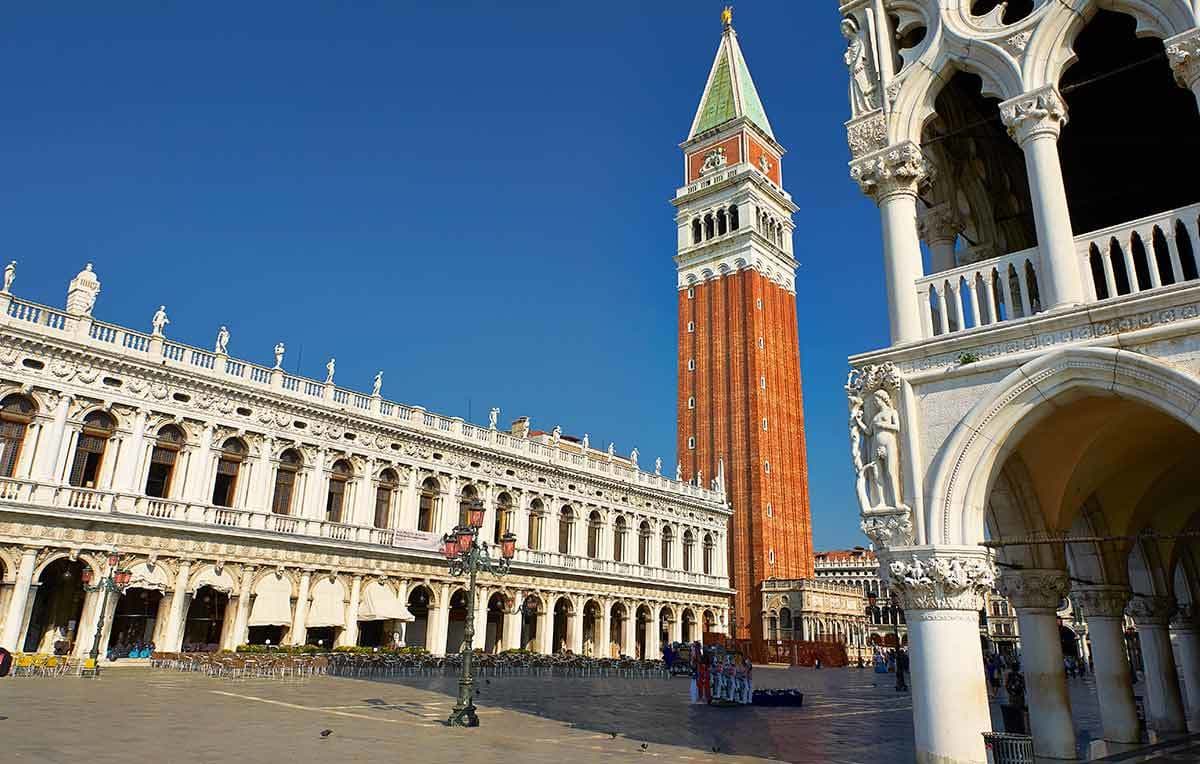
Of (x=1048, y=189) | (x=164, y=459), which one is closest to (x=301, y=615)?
(x=164, y=459)

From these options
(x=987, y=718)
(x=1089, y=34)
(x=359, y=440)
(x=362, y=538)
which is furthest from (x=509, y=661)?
(x=1089, y=34)

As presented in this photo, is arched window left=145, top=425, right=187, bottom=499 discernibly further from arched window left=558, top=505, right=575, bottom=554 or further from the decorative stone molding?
the decorative stone molding

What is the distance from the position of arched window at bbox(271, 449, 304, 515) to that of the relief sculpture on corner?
87.0 ft

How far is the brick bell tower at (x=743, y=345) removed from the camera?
55.8m

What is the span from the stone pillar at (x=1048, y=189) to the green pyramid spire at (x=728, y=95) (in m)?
59.3

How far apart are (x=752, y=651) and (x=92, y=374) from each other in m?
39.5

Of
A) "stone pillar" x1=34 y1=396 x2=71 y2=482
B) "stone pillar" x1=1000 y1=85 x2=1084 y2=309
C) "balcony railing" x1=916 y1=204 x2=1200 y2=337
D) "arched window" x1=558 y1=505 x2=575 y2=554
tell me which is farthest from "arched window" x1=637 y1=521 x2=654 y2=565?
"stone pillar" x1=1000 y1=85 x2=1084 y2=309

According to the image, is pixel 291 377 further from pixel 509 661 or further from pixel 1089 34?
pixel 1089 34

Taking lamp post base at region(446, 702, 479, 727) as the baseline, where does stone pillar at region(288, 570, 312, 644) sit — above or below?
above

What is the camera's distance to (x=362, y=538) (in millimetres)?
32500

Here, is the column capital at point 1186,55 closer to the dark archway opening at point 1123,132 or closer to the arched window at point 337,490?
the dark archway opening at point 1123,132

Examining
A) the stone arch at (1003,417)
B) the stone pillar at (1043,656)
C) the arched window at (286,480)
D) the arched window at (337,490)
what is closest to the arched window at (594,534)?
the arched window at (337,490)

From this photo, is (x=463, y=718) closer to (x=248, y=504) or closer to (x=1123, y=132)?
(x=1123, y=132)

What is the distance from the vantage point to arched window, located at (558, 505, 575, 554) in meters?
41.8
